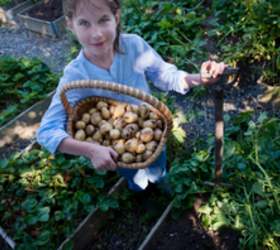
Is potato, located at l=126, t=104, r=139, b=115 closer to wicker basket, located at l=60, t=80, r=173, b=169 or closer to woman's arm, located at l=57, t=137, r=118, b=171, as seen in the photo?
wicker basket, located at l=60, t=80, r=173, b=169

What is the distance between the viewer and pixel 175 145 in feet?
6.79

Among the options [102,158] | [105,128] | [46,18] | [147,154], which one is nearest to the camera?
[102,158]

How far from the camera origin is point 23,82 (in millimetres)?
2846

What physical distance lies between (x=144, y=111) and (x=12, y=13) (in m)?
4.93

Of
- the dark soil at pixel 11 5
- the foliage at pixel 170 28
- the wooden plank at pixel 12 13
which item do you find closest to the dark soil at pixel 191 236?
the foliage at pixel 170 28

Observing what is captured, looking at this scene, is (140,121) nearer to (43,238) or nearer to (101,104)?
(101,104)

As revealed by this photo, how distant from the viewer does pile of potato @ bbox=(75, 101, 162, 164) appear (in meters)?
1.29

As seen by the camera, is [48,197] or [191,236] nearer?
[191,236]

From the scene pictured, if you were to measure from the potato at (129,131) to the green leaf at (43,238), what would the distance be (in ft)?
2.73

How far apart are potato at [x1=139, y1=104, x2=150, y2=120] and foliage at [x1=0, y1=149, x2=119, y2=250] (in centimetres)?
64

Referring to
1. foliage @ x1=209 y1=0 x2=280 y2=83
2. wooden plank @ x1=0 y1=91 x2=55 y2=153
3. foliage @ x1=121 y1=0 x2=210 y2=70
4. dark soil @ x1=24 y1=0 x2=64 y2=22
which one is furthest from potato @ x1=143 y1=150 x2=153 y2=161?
dark soil @ x1=24 y1=0 x2=64 y2=22

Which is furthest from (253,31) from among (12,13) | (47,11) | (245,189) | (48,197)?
(12,13)

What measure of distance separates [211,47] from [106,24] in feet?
6.52

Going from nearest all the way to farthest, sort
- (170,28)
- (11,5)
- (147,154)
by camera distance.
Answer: (147,154) → (170,28) → (11,5)
